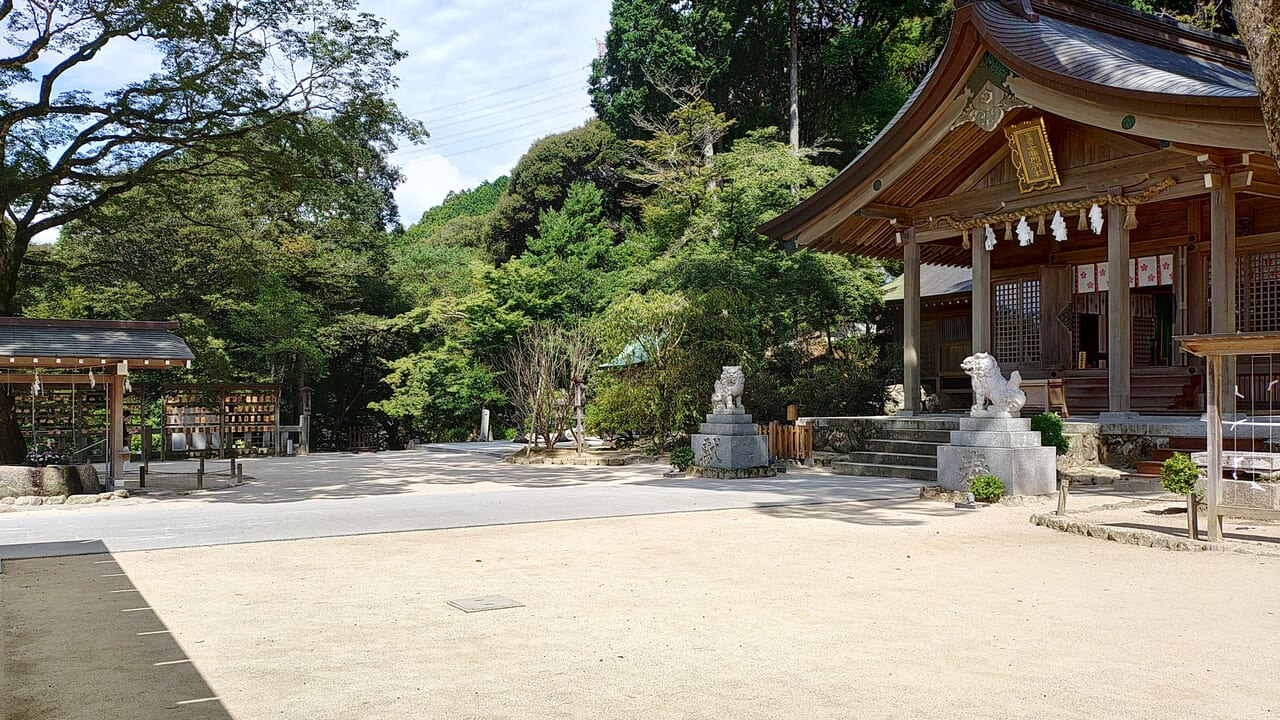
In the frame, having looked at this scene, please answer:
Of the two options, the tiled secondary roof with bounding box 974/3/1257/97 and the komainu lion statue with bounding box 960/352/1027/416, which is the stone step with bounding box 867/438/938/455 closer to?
the komainu lion statue with bounding box 960/352/1027/416

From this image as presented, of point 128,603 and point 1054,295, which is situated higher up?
point 1054,295

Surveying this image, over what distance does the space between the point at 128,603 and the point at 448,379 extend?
2173cm

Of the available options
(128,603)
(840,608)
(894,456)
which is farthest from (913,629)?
(894,456)

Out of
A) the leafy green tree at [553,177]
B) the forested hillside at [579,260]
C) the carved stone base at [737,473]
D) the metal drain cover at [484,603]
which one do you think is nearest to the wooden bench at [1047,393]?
the forested hillside at [579,260]

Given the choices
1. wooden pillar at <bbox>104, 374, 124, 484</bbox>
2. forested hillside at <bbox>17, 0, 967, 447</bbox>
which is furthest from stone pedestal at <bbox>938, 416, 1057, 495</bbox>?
wooden pillar at <bbox>104, 374, 124, 484</bbox>

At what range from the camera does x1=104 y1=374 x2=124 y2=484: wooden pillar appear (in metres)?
14.8

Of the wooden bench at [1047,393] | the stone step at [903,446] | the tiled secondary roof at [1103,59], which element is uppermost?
the tiled secondary roof at [1103,59]

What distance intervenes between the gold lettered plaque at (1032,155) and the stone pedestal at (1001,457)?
454 centimetres

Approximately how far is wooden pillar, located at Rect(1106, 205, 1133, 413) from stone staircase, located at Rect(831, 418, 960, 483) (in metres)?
2.35

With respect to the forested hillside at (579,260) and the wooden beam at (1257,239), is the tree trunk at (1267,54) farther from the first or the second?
the forested hillside at (579,260)

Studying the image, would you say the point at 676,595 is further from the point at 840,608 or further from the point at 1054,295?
the point at 1054,295

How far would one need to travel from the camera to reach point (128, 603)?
20.4 feet

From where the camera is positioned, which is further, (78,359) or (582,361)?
(582,361)

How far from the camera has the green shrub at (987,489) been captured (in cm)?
1125
